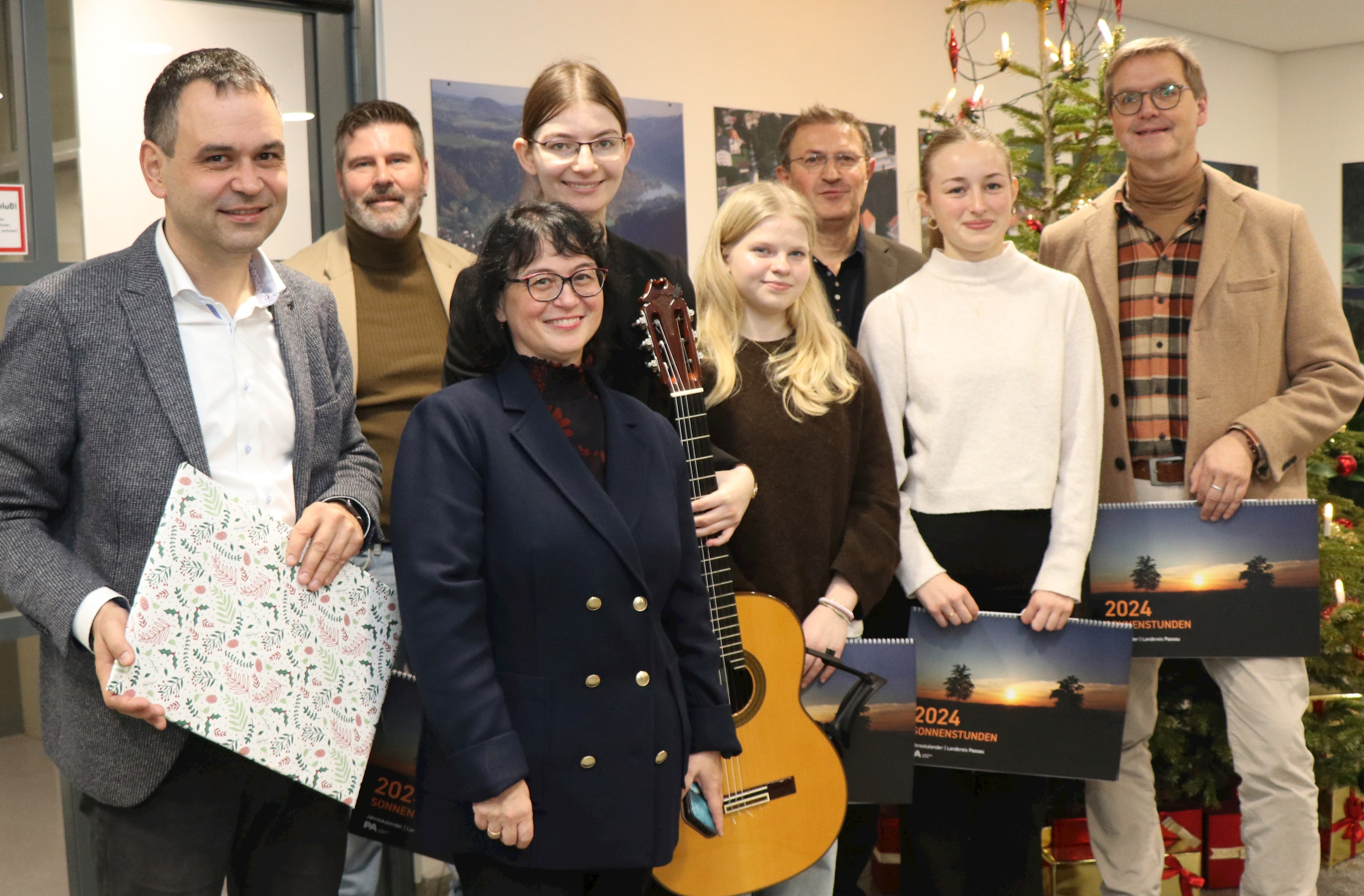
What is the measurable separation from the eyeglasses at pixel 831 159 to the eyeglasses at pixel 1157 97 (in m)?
0.71

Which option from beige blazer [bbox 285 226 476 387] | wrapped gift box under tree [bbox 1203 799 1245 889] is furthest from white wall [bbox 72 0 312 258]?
wrapped gift box under tree [bbox 1203 799 1245 889]

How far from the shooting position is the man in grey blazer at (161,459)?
1667 millimetres

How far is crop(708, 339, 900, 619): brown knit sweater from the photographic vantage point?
246 cm

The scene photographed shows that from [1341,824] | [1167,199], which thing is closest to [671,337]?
[1167,199]

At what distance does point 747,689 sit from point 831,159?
1.60 meters

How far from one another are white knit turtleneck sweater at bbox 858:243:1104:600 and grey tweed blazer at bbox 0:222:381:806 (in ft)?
4.98

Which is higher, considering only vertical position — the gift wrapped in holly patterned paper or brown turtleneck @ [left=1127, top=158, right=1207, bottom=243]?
brown turtleneck @ [left=1127, top=158, right=1207, bottom=243]

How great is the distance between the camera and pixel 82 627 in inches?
63.7

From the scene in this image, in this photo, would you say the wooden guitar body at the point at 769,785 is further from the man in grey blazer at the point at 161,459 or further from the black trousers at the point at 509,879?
the man in grey blazer at the point at 161,459

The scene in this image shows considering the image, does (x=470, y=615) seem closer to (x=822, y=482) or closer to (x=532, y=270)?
(x=532, y=270)

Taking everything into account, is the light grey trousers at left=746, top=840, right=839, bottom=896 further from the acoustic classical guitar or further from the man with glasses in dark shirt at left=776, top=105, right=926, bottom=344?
the man with glasses in dark shirt at left=776, top=105, right=926, bottom=344

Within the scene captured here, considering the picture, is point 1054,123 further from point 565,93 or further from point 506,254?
A: point 506,254

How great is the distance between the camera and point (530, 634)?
175 centimetres

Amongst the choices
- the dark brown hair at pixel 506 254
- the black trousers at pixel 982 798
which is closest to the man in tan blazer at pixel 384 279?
the dark brown hair at pixel 506 254
